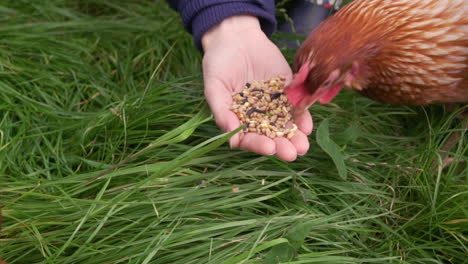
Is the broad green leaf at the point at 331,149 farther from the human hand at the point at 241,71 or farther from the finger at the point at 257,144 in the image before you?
the finger at the point at 257,144

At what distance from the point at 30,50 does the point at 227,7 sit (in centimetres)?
103

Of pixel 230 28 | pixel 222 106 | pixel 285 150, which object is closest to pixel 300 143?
pixel 285 150

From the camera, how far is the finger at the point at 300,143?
4.82ft

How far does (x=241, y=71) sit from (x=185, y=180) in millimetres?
586

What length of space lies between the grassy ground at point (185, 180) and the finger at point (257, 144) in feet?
0.27

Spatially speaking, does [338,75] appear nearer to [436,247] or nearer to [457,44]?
[457,44]

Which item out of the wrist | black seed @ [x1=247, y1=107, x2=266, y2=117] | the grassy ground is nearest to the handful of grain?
black seed @ [x1=247, y1=107, x2=266, y2=117]

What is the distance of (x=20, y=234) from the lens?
1.31 metres

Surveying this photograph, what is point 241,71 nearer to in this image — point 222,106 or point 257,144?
point 222,106

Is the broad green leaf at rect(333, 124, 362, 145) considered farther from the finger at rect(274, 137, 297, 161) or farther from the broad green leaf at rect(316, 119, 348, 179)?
the finger at rect(274, 137, 297, 161)

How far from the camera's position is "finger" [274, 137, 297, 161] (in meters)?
1.43

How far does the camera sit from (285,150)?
1.44 meters

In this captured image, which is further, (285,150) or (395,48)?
(395,48)

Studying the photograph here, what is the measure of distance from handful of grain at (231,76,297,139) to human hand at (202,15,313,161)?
0.04 metres
